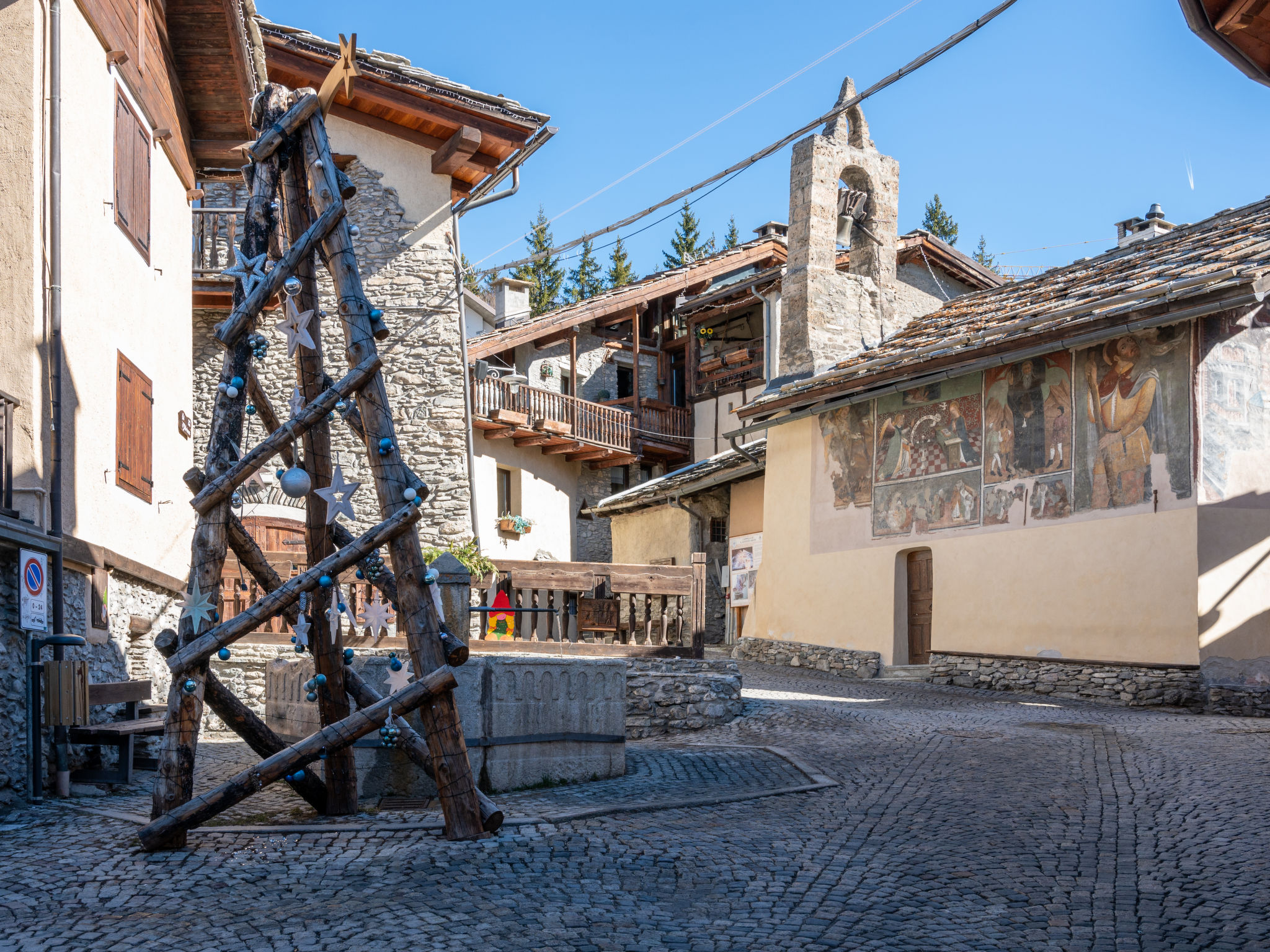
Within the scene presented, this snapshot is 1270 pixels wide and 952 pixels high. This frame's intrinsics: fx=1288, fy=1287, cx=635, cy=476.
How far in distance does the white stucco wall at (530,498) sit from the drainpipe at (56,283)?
16.6 metres

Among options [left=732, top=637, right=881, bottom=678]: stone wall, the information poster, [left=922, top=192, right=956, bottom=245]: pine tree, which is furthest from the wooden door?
[left=922, top=192, right=956, bottom=245]: pine tree

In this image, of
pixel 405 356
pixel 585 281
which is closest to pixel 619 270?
pixel 585 281

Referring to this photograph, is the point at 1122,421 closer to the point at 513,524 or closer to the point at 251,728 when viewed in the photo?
the point at 251,728

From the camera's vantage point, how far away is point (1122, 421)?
15117mm

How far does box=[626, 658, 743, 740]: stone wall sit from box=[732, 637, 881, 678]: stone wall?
5.97 m

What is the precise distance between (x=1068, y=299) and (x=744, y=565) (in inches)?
316

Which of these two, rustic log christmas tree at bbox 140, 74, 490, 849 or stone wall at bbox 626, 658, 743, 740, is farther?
stone wall at bbox 626, 658, 743, 740

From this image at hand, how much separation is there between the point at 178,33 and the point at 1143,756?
446 inches

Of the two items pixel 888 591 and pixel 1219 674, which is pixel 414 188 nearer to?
pixel 888 591

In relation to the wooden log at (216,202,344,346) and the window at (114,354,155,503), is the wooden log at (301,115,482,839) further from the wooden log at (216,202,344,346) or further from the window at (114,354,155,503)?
the window at (114,354,155,503)

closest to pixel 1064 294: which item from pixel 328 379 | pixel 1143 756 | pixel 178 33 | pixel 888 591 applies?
pixel 888 591

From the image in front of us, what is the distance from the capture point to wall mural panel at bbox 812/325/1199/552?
47.6 feet

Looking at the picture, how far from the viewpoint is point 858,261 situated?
2292cm

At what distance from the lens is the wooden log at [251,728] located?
23.1 ft
